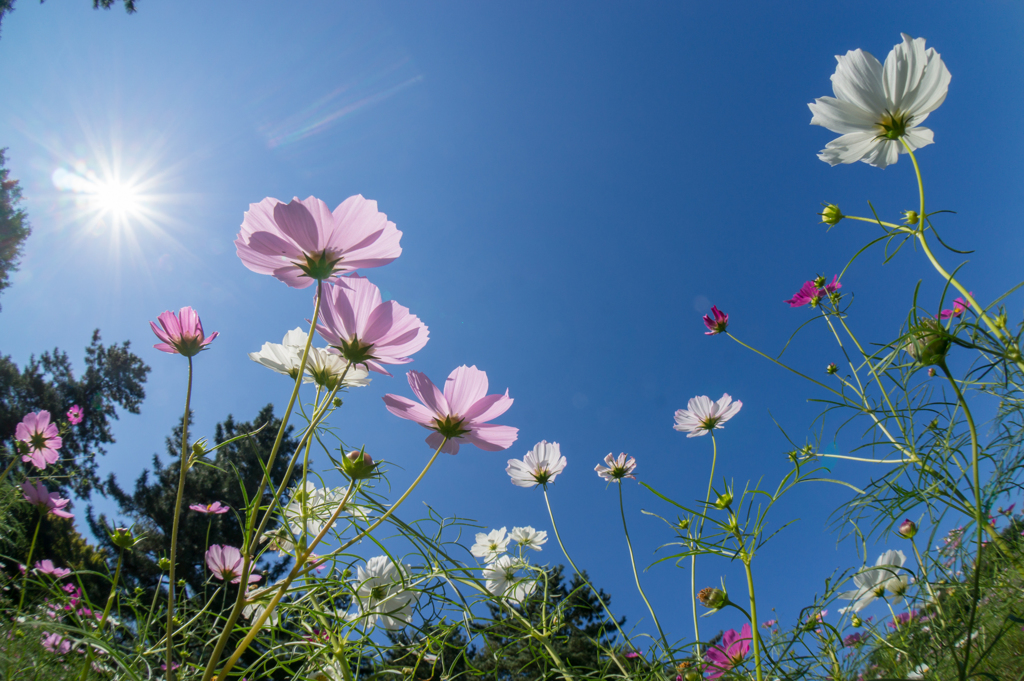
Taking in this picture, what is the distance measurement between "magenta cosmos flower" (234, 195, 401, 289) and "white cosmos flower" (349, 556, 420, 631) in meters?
0.38

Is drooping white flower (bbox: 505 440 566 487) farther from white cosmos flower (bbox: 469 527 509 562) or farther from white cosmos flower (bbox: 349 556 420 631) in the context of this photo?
white cosmos flower (bbox: 349 556 420 631)

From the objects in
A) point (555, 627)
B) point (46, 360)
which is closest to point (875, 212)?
point (555, 627)

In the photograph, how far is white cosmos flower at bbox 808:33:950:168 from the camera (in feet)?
1.82

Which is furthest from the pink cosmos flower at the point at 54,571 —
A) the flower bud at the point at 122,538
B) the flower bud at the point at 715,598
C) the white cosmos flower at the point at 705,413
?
the white cosmos flower at the point at 705,413

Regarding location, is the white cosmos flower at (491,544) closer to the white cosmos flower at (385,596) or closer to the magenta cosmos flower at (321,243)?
the white cosmos flower at (385,596)

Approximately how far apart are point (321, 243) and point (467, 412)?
0.25 metres

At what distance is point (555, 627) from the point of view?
0.81 meters

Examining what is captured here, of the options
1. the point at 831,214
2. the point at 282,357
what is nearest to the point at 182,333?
the point at 282,357

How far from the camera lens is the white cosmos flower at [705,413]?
136 cm

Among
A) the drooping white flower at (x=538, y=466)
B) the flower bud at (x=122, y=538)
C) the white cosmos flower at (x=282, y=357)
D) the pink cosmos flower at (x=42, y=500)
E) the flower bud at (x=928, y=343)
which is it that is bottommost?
the flower bud at (x=928, y=343)

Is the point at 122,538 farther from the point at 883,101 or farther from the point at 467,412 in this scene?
the point at 883,101

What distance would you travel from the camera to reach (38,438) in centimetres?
141

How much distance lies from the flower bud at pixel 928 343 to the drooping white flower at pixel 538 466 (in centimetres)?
95

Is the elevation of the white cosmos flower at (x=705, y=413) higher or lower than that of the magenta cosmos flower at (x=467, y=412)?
higher
